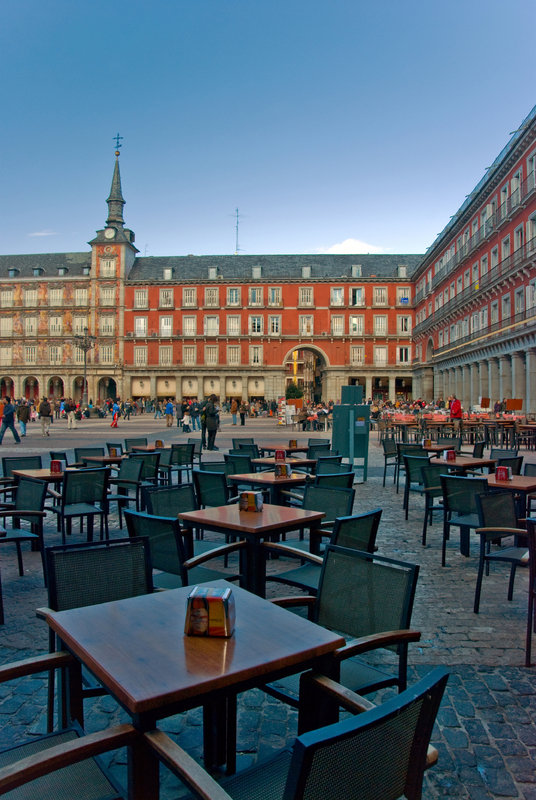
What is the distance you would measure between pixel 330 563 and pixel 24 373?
5274cm

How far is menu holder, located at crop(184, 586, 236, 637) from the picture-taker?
2094 millimetres

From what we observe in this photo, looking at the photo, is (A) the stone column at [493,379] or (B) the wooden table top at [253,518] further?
(A) the stone column at [493,379]

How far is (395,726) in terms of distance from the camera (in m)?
1.49

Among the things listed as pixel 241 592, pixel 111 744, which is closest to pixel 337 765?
pixel 111 744

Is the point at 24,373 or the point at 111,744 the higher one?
the point at 24,373

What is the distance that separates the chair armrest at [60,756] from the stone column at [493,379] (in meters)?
29.4

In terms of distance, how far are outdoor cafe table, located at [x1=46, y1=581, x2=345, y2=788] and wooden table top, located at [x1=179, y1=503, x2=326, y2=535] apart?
1.25 meters

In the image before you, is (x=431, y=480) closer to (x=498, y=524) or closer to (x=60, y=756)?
(x=498, y=524)

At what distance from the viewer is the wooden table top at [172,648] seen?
176 cm

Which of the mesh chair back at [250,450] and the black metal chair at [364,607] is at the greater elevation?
the mesh chair back at [250,450]

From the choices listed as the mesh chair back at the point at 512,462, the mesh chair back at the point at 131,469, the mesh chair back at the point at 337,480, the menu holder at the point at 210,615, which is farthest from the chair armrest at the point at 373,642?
the mesh chair back at the point at 131,469

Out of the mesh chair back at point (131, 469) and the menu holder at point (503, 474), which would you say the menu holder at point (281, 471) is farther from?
the menu holder at point (503, 474)

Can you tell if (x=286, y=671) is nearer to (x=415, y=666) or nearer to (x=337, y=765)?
(x=337, y=765)

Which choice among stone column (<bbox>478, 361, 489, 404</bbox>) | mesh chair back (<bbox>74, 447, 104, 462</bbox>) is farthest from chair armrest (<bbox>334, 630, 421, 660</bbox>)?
stone column (<bbox>478, 361, 489, 404</bbox>)
